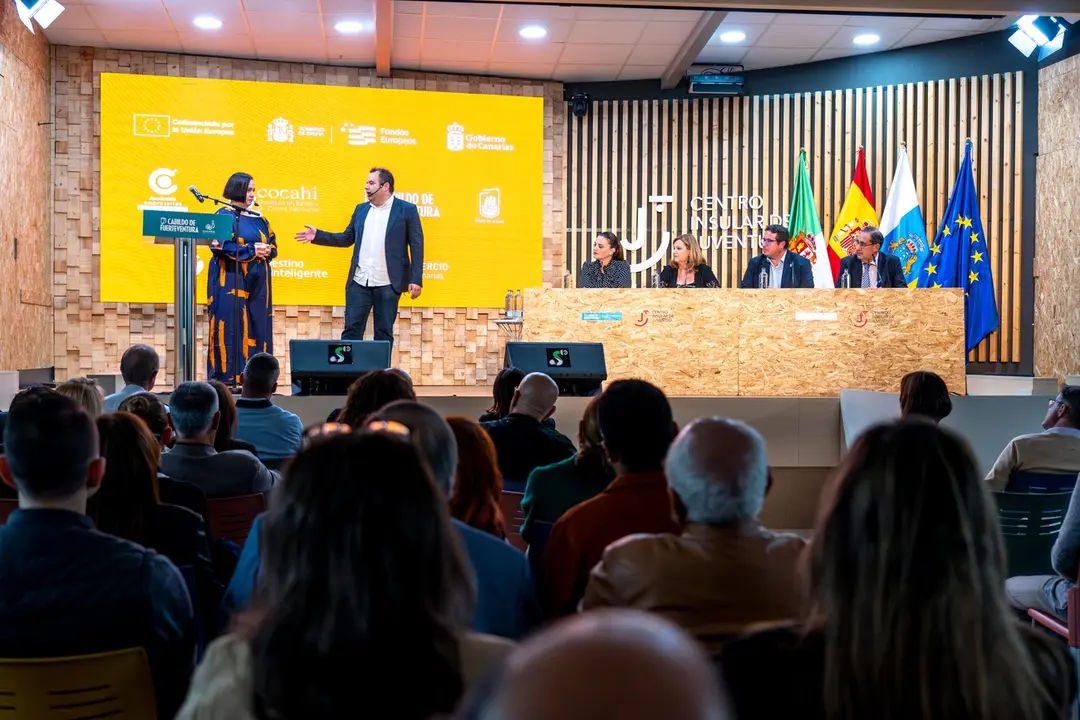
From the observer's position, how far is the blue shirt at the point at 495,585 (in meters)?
1.63

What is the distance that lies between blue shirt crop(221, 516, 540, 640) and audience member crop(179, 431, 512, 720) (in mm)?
550

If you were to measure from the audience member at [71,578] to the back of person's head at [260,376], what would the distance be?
248cm

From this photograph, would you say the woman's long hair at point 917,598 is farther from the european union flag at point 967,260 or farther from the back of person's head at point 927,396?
the european union flag at point 967,260

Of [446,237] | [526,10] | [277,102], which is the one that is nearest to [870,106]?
A: [526,10]

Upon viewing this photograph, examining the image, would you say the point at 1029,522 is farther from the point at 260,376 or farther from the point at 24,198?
the point at 24,198

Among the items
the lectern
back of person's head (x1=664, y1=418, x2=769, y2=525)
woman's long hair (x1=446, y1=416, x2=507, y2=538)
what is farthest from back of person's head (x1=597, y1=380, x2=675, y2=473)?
the lectern

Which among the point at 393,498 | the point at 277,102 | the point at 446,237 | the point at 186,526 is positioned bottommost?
the point at 186,526

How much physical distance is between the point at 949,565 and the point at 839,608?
A: 0.13 meters

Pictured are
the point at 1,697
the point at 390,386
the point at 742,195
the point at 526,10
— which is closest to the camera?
the point at 1,697

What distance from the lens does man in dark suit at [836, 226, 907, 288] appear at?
26.3 feet

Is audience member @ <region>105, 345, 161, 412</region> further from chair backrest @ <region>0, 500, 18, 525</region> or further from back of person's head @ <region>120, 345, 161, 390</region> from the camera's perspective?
chair backrest @ <region>0, 500, 18, 525</region>

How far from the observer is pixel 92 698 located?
1476 mm

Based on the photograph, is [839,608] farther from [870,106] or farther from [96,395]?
[870,106]

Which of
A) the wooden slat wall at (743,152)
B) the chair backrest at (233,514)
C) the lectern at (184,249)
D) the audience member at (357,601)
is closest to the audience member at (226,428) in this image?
the chair backrest at (233,514)
